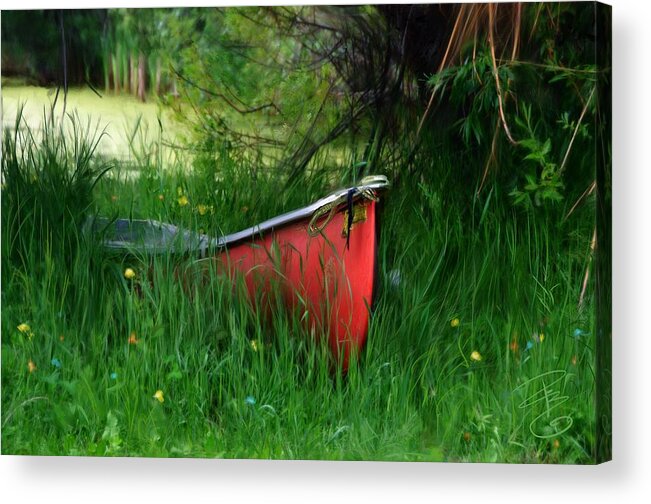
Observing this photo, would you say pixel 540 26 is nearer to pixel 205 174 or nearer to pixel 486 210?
pixel 486 210

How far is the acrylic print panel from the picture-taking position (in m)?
5.96

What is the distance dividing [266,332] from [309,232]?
20.3 inches

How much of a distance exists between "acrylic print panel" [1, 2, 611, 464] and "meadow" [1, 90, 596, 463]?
0.01 meters

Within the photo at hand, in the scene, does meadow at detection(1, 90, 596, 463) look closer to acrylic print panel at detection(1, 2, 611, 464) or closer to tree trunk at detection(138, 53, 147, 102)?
acrylic print panel at detection(1, 2, 611, 464)

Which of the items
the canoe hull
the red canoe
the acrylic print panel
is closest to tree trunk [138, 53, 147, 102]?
the acrylic print panel

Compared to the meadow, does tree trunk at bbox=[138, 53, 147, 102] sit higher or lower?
higher

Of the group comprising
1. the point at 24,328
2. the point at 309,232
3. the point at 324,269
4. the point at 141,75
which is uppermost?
the point at 141,75

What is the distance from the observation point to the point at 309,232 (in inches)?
240

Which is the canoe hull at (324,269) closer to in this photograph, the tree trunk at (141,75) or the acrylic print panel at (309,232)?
the acrylic print panel at (309,232)

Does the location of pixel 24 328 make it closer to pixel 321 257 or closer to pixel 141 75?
pixel 141 75

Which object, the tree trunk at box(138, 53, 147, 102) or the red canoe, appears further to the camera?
the tree trunk at box(138, 53, 147, 102)

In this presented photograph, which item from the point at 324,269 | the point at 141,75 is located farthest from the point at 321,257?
the point at 141,75

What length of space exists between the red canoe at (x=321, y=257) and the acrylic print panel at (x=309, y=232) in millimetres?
11

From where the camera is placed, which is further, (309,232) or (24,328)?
(24,328)
